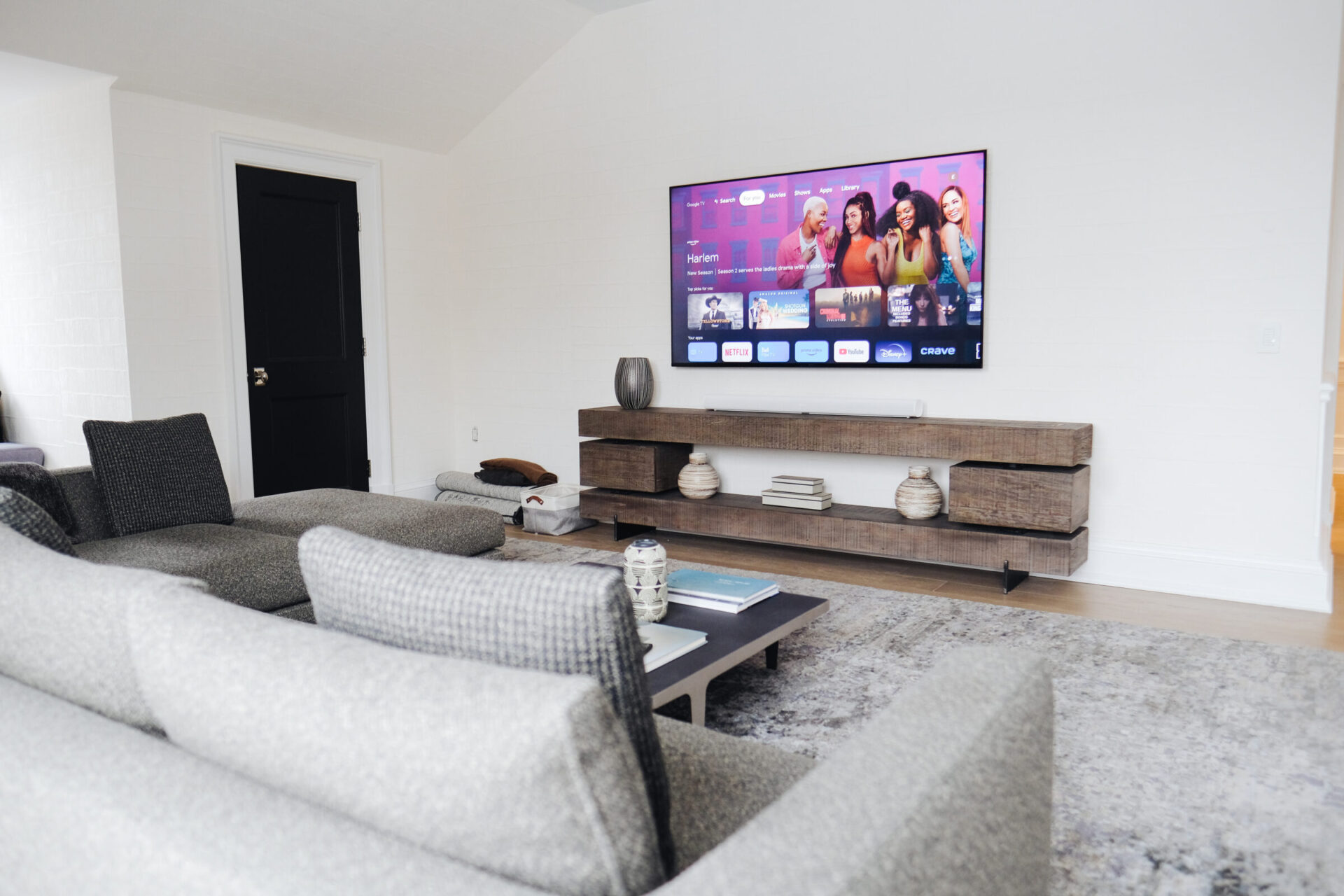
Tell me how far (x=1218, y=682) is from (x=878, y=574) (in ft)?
5.16

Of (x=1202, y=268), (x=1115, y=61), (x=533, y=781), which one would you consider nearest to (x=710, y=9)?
(x=1115, y=61)

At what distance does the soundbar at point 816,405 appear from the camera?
436 centimetres

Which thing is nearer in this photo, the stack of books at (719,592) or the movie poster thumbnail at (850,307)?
the stack of books at (719,592)

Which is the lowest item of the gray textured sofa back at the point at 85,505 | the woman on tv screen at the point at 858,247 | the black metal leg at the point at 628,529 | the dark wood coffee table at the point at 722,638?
the black metal leg at the point at 628,529

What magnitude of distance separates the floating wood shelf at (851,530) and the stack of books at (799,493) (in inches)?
1.4

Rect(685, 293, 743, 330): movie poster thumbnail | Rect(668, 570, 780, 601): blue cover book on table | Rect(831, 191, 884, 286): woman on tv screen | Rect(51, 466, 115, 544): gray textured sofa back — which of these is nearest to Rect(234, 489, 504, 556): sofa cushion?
Rect(51, 466, 115, 544): gray textured sofa back

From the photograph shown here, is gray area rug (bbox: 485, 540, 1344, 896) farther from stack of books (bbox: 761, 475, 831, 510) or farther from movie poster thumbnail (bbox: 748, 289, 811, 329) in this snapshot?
movie poster thumbnail (bbox: 748, 289, 811, 329)

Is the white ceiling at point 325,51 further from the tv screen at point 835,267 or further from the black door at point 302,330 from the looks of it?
the tv screen at point 835,267

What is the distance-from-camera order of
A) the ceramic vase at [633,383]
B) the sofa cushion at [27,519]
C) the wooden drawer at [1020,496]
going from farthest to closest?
the ceramic vase at [633,383]
the wooden drawer at [1020,496]
the sofa cushion at [27,519]

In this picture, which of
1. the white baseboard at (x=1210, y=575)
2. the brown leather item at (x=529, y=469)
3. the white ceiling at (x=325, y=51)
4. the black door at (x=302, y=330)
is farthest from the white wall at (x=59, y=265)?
the white baseboard at (x=1210, y=575)

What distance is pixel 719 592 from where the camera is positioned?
9.37ft

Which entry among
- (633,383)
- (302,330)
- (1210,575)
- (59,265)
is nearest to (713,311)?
(633,383)

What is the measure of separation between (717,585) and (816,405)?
73.1 inches

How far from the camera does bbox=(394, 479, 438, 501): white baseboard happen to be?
606 centimetres
